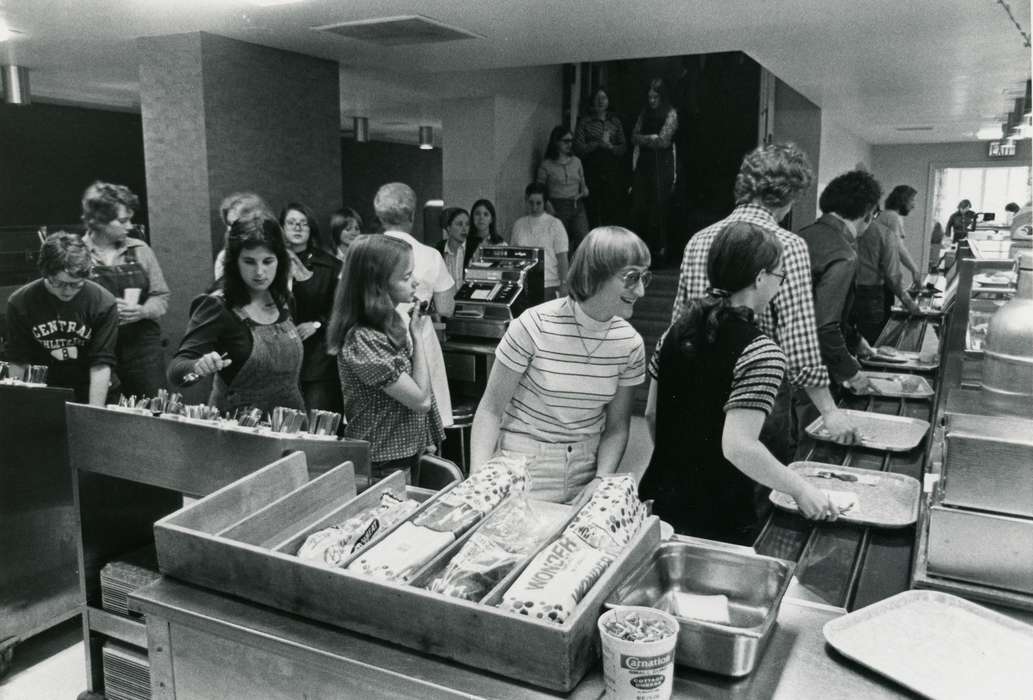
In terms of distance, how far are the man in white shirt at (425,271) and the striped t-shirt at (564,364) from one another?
125cm

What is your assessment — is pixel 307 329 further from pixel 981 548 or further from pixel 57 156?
pixel 57 156

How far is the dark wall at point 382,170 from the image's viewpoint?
1526cm

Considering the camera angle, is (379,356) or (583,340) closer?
(583,340)

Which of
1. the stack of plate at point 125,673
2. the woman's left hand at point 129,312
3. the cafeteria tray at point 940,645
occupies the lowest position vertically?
the stack of plate at point 125,673

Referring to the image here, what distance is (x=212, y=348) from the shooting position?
271 cm

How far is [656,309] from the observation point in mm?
8414

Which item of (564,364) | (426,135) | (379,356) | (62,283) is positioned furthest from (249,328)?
(426,135)

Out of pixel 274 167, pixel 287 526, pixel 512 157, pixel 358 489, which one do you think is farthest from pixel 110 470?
pixel 512 157

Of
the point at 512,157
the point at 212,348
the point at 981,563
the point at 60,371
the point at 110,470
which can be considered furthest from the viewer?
the point at 512,157

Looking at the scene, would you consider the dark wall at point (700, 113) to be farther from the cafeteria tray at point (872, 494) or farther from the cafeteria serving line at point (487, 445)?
the cafeteria tray at point (872, 494)

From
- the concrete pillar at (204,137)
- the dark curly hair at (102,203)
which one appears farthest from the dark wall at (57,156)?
the dark curly hair at (102,203)

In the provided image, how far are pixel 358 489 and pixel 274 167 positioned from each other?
415 centimetres

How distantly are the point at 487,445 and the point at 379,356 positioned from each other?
0.49 m

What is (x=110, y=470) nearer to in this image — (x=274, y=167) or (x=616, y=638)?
(x=616, y=638)
